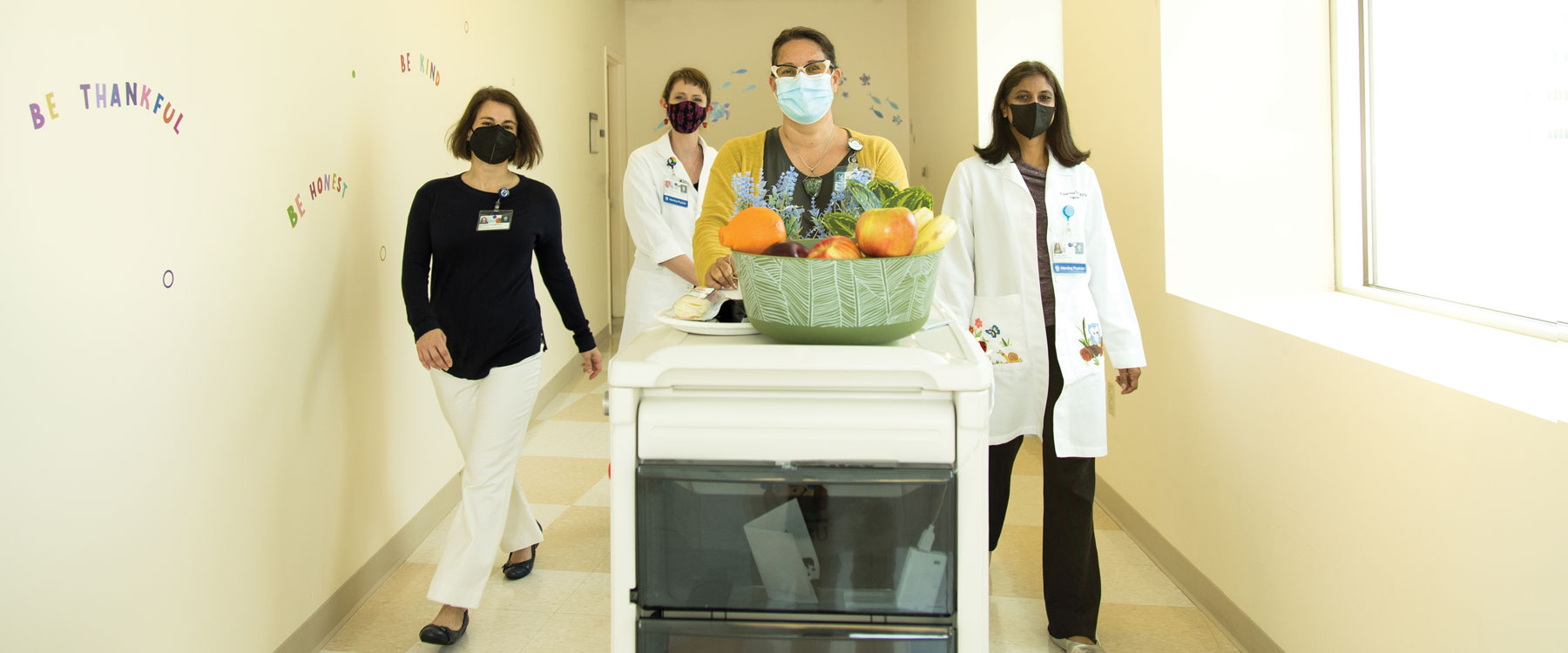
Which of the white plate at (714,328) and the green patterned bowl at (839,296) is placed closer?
the green patterned bowl at (839,296)

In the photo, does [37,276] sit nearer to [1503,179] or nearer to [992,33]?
[1503,179]

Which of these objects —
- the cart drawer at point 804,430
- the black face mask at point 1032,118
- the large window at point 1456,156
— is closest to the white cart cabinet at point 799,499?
the cart drawer at point 804,430

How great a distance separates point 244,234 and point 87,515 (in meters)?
0.75

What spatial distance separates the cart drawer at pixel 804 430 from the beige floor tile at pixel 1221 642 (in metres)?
1.79

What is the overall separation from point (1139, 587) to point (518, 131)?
2.22 m

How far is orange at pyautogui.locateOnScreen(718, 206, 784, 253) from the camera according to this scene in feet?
4.41

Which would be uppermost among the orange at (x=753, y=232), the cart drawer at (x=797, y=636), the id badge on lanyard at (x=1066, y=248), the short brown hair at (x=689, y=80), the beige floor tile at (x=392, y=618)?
the short brown hair at (x=689, y=80)

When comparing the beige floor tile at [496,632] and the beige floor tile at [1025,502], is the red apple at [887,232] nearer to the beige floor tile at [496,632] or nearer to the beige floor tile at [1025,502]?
the beige floor tile at [496,632]

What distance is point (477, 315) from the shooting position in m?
2.71

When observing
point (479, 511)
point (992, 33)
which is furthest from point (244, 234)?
point (992, 33)

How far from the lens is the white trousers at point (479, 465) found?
2695 millimetres

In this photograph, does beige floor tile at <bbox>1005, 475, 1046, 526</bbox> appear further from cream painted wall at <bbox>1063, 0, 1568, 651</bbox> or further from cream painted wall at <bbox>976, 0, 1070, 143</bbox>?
cream painted wall at <bbox>976, 0, 1070, 143</bbox>

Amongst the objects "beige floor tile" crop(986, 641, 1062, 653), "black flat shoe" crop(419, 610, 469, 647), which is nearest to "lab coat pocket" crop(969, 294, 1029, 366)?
"beige floor tile" crop(986, 641, 1062, 653)

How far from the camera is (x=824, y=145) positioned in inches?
81.0
